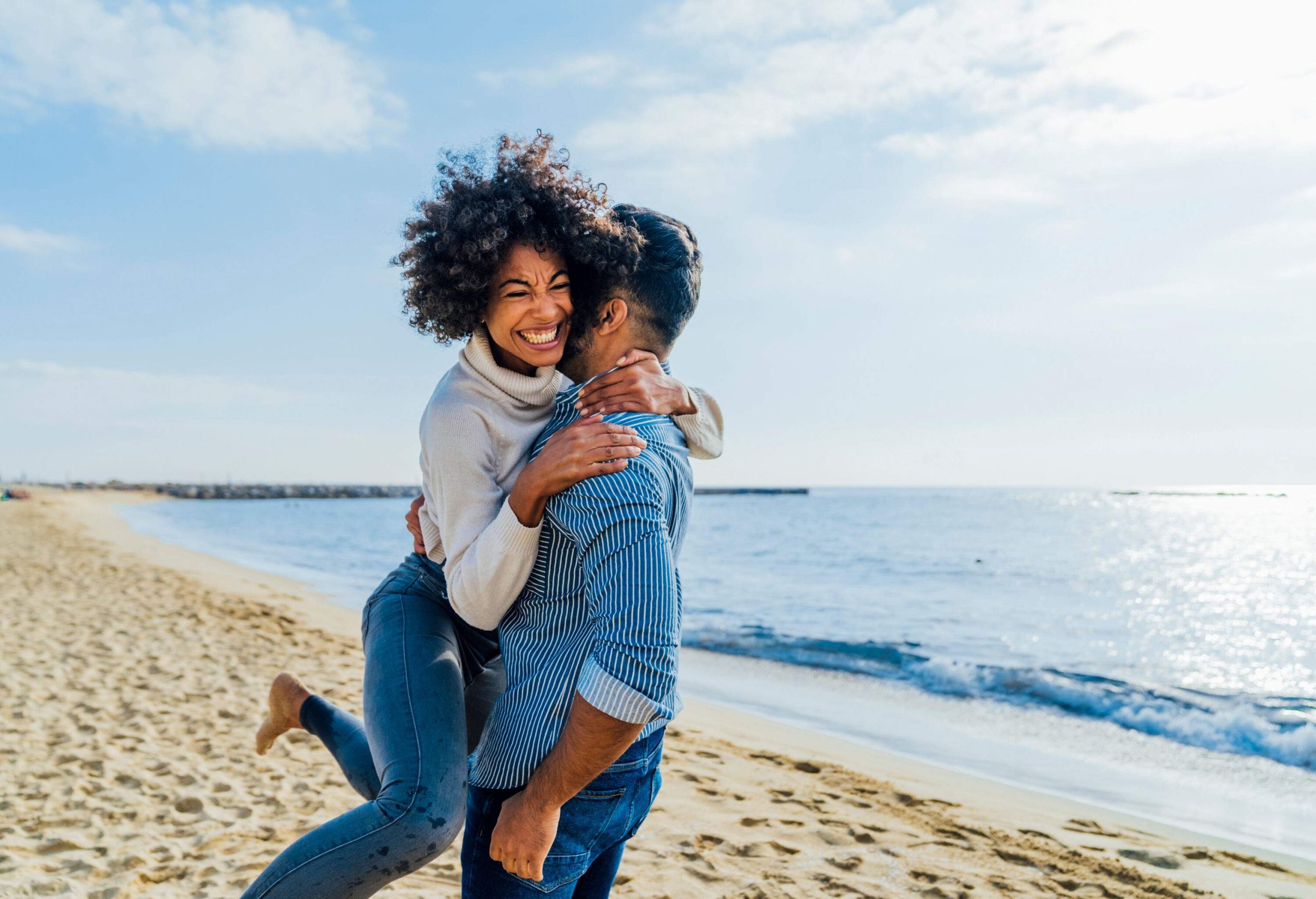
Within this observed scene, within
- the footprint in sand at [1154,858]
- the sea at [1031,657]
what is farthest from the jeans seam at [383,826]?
the sea at [1031,657]

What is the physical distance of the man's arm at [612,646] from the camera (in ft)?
4.15

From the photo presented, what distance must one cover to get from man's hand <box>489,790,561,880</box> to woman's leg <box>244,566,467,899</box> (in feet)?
0.96

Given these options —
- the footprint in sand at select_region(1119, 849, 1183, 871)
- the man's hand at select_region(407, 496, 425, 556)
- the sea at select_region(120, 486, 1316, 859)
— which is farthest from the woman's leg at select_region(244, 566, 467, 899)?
the sea at select_region(120, 486, 1316, 859)

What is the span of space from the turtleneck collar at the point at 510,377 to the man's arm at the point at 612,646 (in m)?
0.42

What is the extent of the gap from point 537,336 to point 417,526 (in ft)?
2.34

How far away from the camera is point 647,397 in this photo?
1.63 meters

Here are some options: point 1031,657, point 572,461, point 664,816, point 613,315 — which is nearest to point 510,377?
point 613,315

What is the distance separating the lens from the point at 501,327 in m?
1.80

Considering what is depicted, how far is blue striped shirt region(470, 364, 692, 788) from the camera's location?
127 cm

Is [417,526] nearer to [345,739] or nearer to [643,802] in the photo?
[345,739]

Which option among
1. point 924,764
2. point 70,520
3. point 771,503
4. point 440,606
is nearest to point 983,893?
point 924,764

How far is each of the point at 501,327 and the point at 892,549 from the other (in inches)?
1076

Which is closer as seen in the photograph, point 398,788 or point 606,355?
point 398,788

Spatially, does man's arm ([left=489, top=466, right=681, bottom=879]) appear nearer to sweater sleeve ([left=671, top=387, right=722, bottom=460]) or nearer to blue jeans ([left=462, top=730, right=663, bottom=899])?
blue jeans ([left=462, top=730, right=663, bottom=899])
